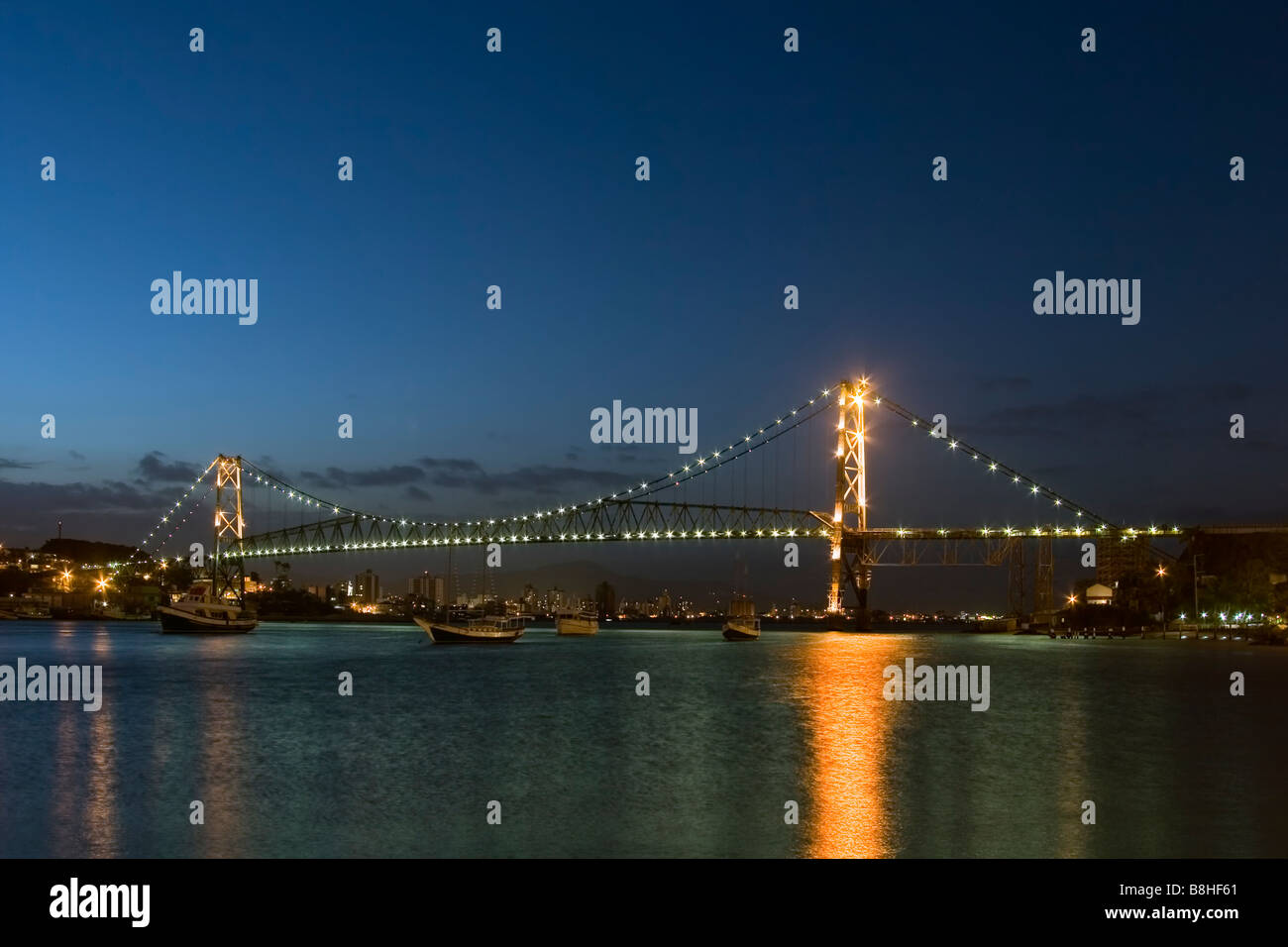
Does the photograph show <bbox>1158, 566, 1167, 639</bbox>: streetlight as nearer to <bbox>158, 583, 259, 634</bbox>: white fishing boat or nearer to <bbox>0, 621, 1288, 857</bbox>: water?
<bbox>0, 621, 1288, 857</bbox>: water

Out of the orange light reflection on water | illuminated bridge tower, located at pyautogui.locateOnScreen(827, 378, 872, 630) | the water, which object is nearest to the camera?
the orange light reflection on water

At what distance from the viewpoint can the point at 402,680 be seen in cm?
4134

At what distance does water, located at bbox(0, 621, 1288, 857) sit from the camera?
14.8m

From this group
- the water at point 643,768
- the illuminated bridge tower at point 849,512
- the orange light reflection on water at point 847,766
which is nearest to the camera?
Result: the orange light reflection on water at point 847,766

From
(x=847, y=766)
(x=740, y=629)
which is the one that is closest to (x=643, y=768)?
(x=847, y=766)

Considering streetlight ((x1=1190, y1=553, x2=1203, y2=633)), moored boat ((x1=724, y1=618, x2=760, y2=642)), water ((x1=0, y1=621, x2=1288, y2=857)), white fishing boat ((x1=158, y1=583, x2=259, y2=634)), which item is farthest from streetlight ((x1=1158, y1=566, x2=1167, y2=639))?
white fishing boat ((x1=158, y1=583, x2=259, y2=634))

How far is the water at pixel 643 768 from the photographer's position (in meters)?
14.8

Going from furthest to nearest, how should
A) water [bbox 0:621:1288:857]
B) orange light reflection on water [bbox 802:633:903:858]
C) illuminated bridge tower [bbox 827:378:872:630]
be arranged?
illuminated bridge tower [bbox 827:378:872:630], water [bbox 0:621:1288:857], orange light reflection on water [bbox 802:633:903:858]

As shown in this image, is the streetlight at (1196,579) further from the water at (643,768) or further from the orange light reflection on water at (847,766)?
the orange light reflection on water at (847,766)

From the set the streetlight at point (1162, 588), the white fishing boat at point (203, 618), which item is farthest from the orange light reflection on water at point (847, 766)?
the streetlight at point (1162, 588)
